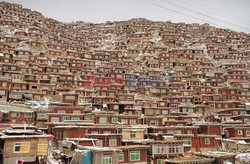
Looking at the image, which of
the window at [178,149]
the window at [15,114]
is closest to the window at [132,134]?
the window at [178,149]

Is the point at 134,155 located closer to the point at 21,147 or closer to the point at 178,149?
the point at 178,149

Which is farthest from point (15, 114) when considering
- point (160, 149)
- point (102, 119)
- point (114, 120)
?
point (160, 149)

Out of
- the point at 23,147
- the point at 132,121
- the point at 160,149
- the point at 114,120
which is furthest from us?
the point at 132,121

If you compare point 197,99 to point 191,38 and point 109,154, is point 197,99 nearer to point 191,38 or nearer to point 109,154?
point 109,154

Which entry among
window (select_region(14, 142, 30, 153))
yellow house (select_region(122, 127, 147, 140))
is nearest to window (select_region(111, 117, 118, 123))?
yellow house (select_region(122, 127, 147, 140))

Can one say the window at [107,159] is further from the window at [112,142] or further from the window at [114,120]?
the window at [114,120]

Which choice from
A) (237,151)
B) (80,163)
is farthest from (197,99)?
(80,163)

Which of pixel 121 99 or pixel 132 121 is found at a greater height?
pixel 121 99
